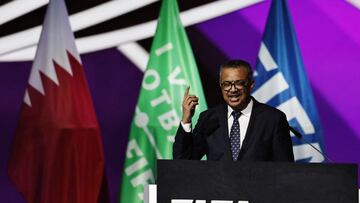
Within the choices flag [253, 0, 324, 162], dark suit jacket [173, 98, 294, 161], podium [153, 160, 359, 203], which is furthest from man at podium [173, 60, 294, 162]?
flag [253, 0, 324, 162]

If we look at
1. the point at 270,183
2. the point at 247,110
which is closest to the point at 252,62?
the point at 247,110

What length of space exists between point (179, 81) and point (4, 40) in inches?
50.7

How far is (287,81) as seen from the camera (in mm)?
4527

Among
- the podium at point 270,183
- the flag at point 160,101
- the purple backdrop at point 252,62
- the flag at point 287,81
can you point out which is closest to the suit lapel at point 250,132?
the podium at point 270,183

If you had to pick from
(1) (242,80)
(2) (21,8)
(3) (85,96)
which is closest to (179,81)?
(3) (85,96)

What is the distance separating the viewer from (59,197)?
14.4 ft

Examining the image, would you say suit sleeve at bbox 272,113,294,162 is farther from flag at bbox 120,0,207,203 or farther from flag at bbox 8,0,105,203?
flag at bbox 8,0,105,203

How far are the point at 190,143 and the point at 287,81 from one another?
2.01 metres

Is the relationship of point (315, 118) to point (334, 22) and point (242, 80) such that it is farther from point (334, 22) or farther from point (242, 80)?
point (242, 80)

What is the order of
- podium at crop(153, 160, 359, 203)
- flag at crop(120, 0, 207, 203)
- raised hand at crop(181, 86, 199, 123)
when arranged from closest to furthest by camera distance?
podium at crop(153, 160, 359, 203)
raised hand at crop(181, 86, 199, 123)
flag at crop(120, 0, 207, 203)

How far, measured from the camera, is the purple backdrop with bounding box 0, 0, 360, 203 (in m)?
4.91

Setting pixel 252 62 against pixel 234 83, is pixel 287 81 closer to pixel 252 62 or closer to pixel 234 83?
pixel 252 62

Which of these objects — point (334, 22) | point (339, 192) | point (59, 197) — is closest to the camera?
point (339, 192)

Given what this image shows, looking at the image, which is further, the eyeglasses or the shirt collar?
the shirt collar
